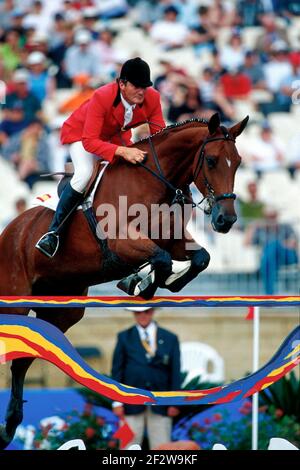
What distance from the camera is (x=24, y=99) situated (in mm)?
13461

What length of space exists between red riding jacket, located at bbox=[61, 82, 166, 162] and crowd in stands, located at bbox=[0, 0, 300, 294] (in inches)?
212

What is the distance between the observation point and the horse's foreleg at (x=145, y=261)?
6117 mm

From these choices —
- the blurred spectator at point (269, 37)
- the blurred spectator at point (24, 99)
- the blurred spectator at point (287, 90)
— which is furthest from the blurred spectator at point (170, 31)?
the blurred spectator at point (24, 99)

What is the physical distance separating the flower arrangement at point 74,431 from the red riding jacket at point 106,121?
8.32 ft

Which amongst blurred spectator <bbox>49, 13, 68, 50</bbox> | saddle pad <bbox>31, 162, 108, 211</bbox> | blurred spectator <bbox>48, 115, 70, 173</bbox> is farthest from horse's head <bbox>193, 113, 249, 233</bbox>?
blurred spectator <bbox>49, 13, 68, 50</bbox>

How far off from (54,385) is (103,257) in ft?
13.6

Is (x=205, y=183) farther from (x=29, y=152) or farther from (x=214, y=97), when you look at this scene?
(x=214, y=97)

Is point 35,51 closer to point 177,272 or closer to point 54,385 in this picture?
point 54,385

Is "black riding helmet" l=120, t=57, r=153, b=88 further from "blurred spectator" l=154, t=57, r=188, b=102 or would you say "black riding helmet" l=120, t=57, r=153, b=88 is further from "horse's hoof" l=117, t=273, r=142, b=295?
"blurred spectator" l=154, t=57, r=188, b=102

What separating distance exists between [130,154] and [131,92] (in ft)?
1.25

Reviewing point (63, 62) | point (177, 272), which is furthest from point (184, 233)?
point (63, 62)

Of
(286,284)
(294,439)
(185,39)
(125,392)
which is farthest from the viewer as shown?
(185,39)

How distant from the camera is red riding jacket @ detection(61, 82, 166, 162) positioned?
21.4ft

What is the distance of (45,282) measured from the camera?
7031 mm
